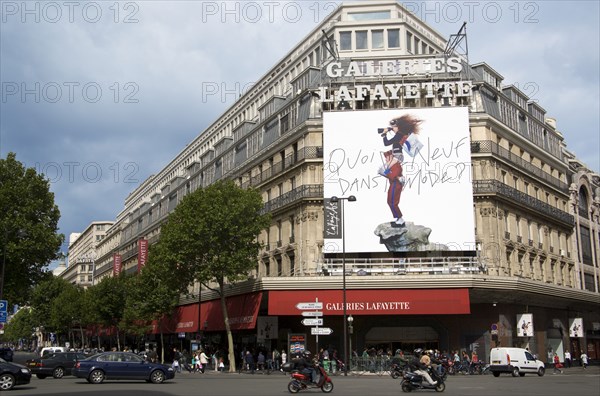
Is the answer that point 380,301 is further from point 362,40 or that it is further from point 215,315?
point 362,40

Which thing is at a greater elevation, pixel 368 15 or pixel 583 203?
pixel 368 15

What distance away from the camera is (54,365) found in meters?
34.3

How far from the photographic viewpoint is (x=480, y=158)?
48250 mm

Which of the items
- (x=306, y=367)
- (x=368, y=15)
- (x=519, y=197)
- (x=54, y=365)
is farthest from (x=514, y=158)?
(x=54, y=365)

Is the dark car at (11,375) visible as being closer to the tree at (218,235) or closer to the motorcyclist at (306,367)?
the motorcyclist at (306,367)

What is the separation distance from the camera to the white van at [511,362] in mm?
36156

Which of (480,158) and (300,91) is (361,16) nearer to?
(300,91)

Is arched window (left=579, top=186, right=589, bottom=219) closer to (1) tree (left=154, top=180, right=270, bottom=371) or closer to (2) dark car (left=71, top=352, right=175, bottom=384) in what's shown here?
(1) tree (left=154, top=180, right=270, bottom=371)

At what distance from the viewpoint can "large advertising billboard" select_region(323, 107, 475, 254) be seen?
46062 mm

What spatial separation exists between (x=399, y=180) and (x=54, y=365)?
26.1 m

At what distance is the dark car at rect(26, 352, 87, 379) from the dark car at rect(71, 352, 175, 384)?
5.43 metres

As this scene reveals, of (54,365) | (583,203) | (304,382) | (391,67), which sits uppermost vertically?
(391,67)

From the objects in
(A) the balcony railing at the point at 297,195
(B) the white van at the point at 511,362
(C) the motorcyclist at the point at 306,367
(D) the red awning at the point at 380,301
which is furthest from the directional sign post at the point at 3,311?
(B) the white van at the point at 511,362

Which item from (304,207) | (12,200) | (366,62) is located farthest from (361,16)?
(12,200)
